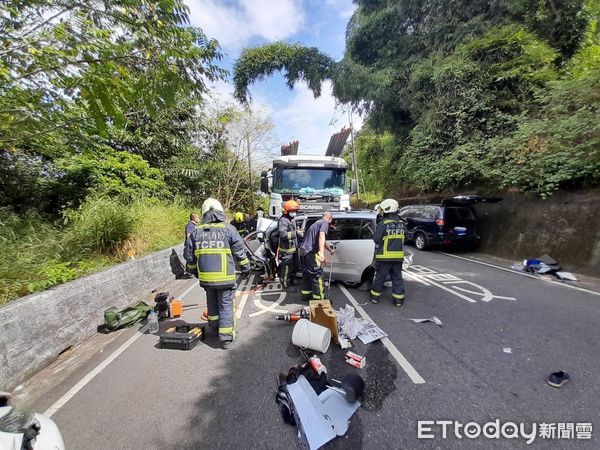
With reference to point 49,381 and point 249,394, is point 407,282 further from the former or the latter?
point 49,381

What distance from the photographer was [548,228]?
777cm

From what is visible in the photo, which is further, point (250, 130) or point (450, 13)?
point (250, 130)

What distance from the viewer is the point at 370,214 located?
5.53 meters

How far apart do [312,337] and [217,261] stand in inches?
60.0

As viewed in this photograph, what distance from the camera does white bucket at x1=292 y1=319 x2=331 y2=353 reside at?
3.15 metres

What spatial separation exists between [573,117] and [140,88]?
10.5 meters

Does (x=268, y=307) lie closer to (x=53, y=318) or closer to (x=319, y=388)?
(x=319, y=388)

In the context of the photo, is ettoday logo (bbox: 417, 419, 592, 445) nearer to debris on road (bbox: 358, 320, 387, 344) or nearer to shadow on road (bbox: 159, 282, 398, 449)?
shadow on road (bbox: 159, 282, 398, 449)

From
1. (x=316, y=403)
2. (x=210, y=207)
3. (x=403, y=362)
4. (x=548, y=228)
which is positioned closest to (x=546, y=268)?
(x=548, y=228)

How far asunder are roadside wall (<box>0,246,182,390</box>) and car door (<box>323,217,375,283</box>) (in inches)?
152

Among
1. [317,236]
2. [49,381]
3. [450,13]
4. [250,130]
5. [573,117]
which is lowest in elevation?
[49,381]

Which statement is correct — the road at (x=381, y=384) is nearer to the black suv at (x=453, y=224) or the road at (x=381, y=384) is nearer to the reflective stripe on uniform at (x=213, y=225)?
the reflective stripe on uniform at (x=213, y=225)

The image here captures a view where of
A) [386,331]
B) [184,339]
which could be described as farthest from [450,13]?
[184,339]

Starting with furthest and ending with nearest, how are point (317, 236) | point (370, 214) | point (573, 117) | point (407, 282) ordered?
1. point (573, 117)
2. point (407, 282)
3. point (370, 214)
4. point (317, 236)
